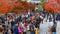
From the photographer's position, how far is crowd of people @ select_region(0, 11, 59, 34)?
1869mm

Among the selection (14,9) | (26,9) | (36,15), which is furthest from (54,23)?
(14,9)

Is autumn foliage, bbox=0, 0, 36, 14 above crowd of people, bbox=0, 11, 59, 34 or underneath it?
above

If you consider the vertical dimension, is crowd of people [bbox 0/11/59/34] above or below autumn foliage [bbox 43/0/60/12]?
below

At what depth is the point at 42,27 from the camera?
6.14 feet

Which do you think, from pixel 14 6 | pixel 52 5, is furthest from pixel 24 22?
pixel 52 5

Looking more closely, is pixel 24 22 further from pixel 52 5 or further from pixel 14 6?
pixel 52 5

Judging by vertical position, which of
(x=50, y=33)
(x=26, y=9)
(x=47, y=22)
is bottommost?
(x=50, y=33)

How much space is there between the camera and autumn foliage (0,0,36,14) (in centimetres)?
184

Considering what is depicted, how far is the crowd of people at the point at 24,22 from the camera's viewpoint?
1.87m

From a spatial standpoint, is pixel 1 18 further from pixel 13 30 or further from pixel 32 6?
pixel 32 6

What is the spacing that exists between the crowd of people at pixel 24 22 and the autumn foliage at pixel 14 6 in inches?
2.1

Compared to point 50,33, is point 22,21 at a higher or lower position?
higher

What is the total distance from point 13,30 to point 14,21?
10cm

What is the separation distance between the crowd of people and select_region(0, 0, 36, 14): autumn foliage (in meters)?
0.05
